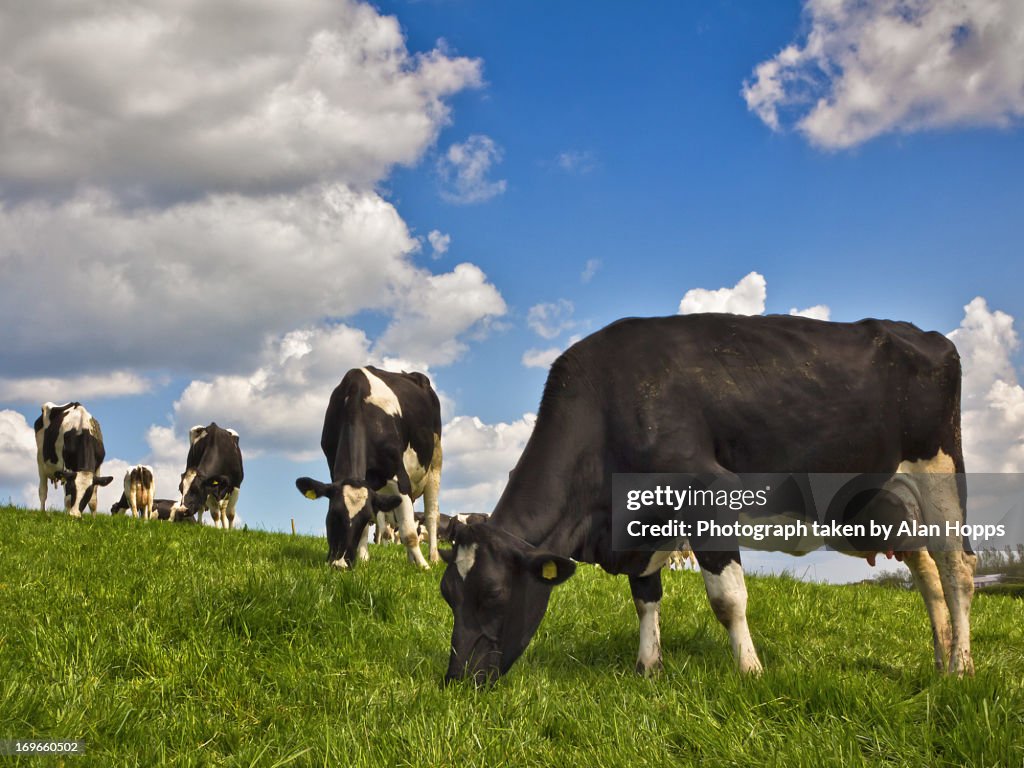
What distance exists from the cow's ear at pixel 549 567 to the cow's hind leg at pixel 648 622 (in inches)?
A: 48.4

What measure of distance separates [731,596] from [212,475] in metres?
22.3

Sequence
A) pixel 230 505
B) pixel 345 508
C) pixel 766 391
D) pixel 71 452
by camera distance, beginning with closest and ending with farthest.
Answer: pixel 766 391
pixel 345 508
pixel 71 452
pixel 230 505

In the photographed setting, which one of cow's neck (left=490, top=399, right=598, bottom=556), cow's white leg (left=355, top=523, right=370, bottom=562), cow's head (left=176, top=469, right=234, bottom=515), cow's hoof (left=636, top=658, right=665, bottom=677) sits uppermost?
cow's head (left=176, top=469, right=234, bottom=515)

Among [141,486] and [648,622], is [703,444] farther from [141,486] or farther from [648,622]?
[141,486]

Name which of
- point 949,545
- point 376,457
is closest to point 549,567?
point 949,545

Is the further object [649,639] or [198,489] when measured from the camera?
[198,489]

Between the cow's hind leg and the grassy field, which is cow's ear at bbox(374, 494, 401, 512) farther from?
the cow's hind leg

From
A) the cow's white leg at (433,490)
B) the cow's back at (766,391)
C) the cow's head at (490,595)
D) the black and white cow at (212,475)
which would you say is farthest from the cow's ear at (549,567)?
the black and white cow at (212,475)

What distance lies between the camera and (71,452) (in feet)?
73.2

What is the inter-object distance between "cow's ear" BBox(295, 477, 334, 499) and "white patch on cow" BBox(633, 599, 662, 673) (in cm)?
578

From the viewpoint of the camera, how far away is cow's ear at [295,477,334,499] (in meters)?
11.6

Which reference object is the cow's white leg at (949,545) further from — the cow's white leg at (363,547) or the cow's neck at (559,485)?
the cow's white leg at (363,547)

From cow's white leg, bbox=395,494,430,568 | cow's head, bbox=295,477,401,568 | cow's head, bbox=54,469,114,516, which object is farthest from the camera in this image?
cow's head, bbox=54,469,114,516

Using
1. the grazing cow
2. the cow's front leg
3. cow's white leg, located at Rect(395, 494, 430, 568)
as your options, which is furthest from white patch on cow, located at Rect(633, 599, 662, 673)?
the grazing cow
